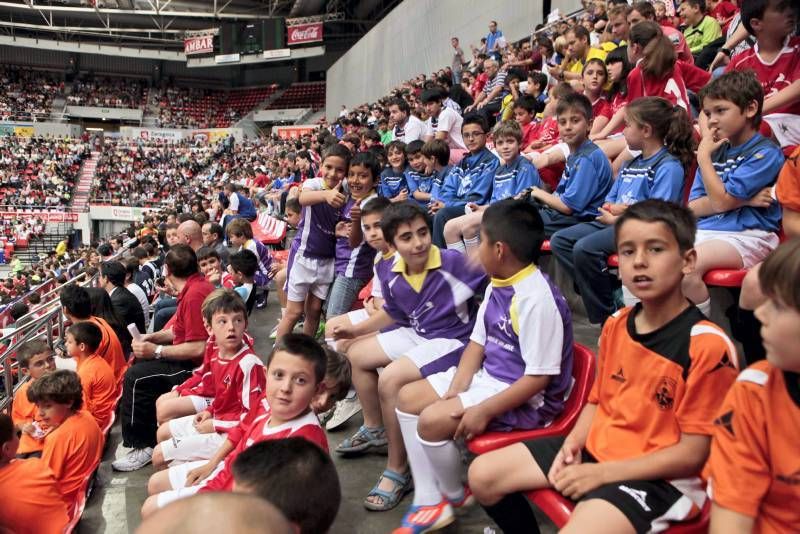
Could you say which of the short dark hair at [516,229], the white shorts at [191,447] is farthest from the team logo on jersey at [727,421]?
the white shorts at [191,447]

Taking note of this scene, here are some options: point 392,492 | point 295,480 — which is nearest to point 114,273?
point 392,492

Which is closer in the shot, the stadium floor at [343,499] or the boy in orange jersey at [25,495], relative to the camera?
the stadium floor at [343,499]

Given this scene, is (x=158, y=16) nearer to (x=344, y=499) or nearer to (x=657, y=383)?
(x=344, y=499)

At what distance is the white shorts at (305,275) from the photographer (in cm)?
440

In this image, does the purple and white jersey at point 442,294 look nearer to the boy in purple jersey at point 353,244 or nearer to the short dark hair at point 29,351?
the boy in purple jersey at point 353,244

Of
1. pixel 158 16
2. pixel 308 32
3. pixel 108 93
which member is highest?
pixel 158 16

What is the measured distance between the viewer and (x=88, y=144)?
102 ft

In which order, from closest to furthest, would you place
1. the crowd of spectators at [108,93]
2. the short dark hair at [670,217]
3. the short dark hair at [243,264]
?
the short dark hair at [670,217] → the short dark hair at [243,264] → the crowd of spectators at [108,93]

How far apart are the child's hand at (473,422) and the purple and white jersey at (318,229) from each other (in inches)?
96.7

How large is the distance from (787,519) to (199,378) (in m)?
3.04

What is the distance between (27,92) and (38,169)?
10355 mm

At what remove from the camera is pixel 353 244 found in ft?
13.6

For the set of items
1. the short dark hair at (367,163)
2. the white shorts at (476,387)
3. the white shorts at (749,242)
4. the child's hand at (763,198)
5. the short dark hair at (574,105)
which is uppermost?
the short dark hair at (574,105)

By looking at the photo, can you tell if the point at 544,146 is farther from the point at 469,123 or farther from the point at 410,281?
the point at 410,281
